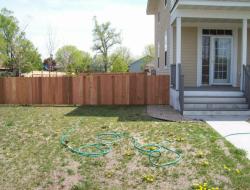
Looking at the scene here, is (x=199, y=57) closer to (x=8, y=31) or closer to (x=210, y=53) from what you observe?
(x=210, y=53)

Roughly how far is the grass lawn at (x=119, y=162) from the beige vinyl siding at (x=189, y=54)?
5.17m

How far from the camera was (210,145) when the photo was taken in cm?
618

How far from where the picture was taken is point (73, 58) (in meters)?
49.8

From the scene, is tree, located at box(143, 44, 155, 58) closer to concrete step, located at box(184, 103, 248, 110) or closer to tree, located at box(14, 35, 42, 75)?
tree, located at box(14, 35, 42, 75)

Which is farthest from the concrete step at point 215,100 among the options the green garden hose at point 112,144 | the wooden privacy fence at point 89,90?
the green garden hose at point 112,144

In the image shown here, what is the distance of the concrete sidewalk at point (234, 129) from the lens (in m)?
6.29

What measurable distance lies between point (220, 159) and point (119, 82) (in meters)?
8.34

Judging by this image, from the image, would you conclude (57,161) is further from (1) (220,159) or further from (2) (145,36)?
(2) (145,36)

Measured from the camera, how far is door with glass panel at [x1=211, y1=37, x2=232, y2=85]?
1284 centimetres

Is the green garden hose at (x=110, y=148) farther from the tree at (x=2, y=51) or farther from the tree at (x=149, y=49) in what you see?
the tree at (x=149, y=49)

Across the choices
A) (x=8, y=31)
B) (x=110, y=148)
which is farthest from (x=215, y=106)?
(x=8, y=31)

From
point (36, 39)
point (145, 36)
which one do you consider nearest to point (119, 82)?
point (36, 39)

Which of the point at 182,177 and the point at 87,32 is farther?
the point at 87,32

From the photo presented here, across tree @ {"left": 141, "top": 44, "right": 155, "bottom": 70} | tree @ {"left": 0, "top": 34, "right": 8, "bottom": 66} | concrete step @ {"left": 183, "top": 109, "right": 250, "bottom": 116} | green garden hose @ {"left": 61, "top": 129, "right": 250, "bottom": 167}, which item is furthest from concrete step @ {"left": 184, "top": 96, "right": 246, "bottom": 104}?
tree @ {"left": 141, "top": 44, "right": 155, "bottom": 70}
